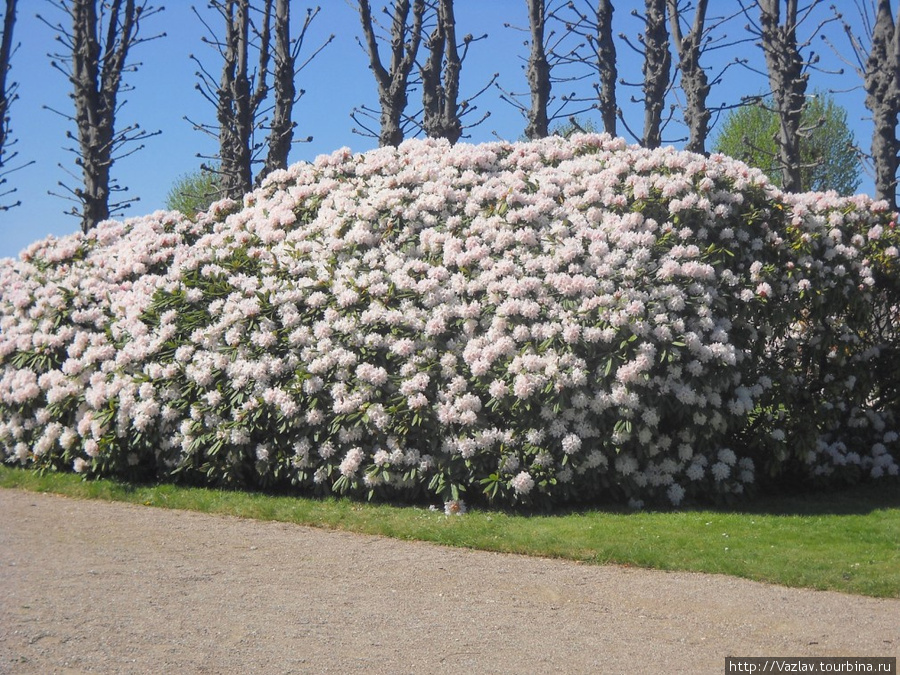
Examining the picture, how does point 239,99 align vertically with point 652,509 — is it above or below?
above

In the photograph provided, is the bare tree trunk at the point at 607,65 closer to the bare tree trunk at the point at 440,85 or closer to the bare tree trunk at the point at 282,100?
the bare tree trunk at the point at 440,85

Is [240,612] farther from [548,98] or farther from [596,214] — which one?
[548,98]

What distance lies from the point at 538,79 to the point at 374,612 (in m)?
12.5

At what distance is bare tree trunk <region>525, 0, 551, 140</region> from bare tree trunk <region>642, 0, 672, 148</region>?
1.72m

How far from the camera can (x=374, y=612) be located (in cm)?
507

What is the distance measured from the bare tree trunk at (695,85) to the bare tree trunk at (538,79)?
2.33 m

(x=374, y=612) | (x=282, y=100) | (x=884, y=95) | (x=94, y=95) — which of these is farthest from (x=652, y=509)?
(x=94, y=95)

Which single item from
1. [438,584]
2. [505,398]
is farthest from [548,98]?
[438,584]

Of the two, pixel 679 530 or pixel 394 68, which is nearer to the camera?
pixel 679 530

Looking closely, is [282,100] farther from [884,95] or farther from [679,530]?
[679,530]

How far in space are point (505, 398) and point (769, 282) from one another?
273 cm

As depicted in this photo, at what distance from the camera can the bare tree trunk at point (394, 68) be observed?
14.7m

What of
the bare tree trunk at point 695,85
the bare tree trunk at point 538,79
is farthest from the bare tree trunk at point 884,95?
the bare tree trunk at point 538,79

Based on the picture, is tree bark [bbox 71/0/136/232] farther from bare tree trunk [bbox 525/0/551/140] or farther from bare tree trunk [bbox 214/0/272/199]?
bare tree trunk [bbox 525/0/551/140]
